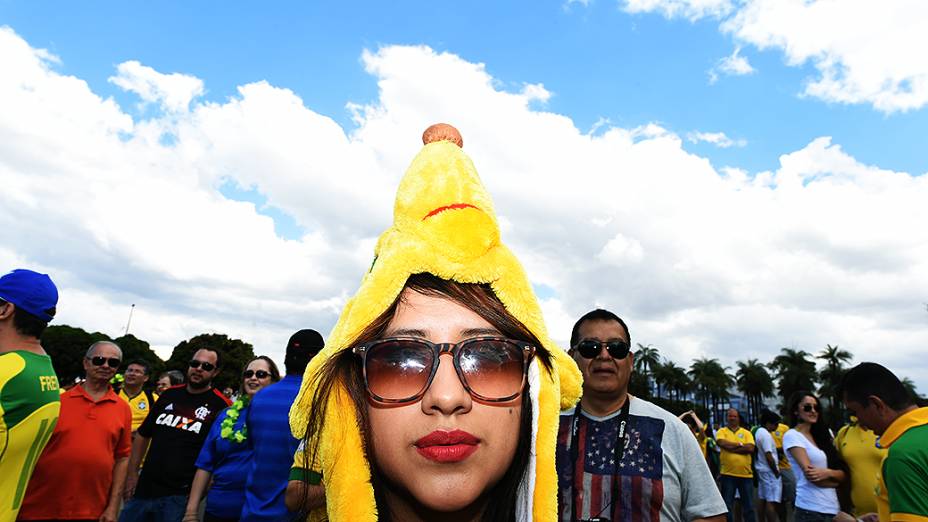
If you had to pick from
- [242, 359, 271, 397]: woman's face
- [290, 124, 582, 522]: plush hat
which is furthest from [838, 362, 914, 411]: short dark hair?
[242, 359, 271, 397]: woman's face

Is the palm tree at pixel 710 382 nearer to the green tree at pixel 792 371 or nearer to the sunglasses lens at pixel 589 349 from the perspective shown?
the green tree at pixel 792 371

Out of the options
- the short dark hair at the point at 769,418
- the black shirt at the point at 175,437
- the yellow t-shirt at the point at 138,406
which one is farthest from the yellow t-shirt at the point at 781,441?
the yellow t-shirt at the point at 138,406

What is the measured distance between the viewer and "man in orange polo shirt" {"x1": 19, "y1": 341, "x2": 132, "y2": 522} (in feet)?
13.8

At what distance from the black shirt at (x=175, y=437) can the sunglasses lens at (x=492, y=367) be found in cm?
517

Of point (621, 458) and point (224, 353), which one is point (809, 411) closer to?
point (621, 458)

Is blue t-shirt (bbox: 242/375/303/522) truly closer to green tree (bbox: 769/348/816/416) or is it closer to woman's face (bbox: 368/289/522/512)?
woman's face (bbox: 368/289/522/512)

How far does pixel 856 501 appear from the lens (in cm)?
561

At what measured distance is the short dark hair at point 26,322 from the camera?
348 centimetres

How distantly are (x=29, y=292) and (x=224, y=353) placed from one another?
46.0 metres

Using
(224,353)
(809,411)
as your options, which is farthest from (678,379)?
(809,411)

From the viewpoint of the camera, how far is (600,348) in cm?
363

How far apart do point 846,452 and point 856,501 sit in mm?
488

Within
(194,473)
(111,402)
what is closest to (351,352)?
(111,402)

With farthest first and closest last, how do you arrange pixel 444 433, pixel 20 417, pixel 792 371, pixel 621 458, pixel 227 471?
1. pixel 792 371
2. pixel 227 471
3. pixel 621 458
4. pixel 20 417
5. pixel 444 433
